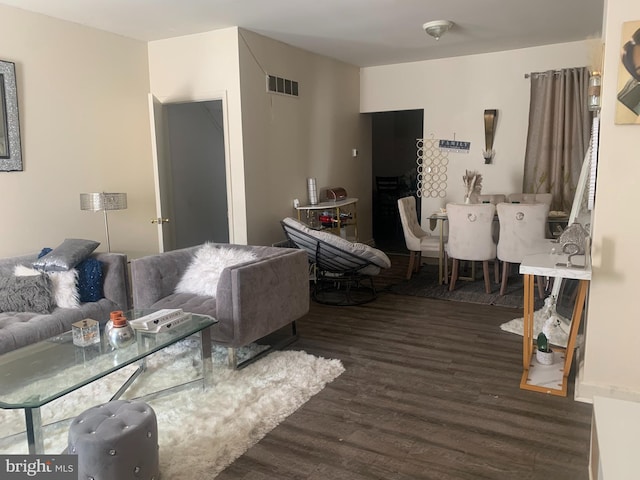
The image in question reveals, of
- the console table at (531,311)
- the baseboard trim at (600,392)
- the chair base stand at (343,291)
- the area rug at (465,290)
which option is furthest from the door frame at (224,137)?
the baseboard trim at (600,392)

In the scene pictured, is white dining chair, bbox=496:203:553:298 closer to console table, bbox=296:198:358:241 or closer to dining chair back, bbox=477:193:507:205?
dining chair back, bbox=477:193:507:205

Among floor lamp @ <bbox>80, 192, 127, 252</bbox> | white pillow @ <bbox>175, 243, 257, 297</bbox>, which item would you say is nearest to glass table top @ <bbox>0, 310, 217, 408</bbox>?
white pillow @ <bbox>175, 243, 257, 297</bbox>

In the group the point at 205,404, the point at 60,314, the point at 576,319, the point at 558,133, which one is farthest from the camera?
the point at 558,133

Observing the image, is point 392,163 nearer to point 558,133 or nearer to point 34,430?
point 558,133

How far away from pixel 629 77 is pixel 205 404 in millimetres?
2783

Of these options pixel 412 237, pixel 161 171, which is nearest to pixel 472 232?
pixel 412 237

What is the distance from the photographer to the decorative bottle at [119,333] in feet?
8.49

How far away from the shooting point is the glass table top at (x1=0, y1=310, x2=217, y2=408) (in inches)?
82.1

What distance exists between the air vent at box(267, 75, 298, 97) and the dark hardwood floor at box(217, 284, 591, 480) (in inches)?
105

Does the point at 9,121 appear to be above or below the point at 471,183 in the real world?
above

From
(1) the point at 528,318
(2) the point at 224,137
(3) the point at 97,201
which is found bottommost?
(1) the point at 528,318

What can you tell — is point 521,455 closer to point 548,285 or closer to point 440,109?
point 548,285

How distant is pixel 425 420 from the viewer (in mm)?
2615

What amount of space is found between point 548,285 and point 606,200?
2.31 metres
